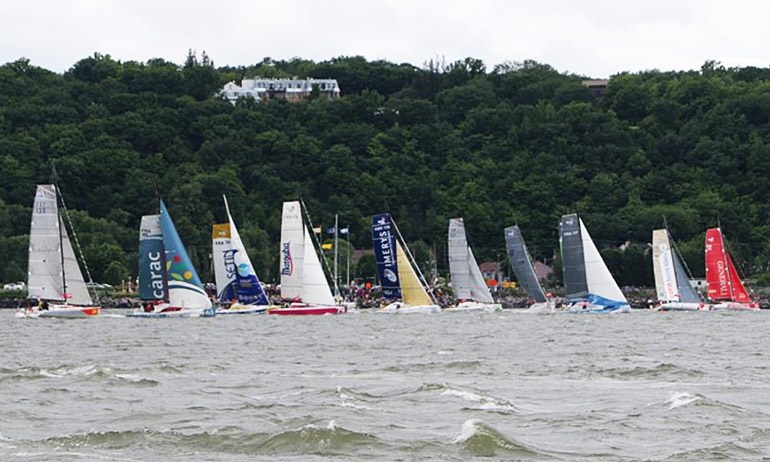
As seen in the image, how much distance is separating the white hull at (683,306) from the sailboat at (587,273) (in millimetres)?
6332

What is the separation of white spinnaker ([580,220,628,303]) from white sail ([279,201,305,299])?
13.0 meters

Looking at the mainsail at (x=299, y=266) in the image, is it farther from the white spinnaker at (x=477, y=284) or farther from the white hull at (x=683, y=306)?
the white hull at (x=683, y=306)

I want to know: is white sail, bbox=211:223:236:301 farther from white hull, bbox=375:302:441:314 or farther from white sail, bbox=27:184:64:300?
white sail, bbox=27:184:64:300

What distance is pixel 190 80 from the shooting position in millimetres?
Answer: 178500

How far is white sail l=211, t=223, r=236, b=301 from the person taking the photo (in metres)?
73.6

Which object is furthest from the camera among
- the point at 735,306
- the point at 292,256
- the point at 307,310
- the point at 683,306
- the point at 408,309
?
the point at 735,306

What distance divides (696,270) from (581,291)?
167ft

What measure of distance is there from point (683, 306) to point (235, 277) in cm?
2299

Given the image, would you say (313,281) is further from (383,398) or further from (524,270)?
(383,398)

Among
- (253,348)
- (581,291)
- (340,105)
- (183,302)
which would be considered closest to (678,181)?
(340,105)

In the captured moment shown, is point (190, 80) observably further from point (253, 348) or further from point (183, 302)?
point (253, 348)

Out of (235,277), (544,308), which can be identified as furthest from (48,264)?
(544,308)

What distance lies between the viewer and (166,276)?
64625 millimetres

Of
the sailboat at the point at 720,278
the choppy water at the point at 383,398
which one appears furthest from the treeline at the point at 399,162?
the choppy water at the point at 383,398
